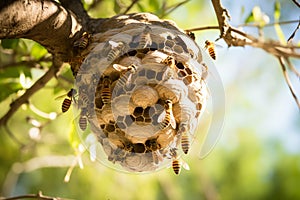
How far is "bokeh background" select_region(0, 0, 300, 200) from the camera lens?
4.51ft

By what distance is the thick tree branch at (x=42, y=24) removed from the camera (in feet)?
2.65

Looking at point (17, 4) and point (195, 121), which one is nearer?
Result: point (17, 4)

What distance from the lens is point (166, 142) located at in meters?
0.93

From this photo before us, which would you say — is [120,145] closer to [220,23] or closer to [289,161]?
[220,23]

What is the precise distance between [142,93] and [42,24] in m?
0.18

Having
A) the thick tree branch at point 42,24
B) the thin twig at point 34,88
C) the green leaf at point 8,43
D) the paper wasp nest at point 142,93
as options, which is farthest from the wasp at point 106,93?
the green leaf at point 8,43

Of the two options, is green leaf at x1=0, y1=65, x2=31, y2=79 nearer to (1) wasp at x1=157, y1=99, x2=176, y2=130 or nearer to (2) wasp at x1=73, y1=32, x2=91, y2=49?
(2) wasp at x1=73, y1=32, x2=91, y2=49

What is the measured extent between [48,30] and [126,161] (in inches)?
9.2

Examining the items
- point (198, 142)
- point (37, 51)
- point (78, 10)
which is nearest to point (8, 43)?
point (37, 51)

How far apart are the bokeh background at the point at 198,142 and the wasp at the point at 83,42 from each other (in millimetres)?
247

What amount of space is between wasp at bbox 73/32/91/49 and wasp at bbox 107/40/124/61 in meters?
0.05

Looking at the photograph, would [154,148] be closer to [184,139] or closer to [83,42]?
[184,139]

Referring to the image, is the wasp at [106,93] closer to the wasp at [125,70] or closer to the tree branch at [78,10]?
the wasp at [125,70]

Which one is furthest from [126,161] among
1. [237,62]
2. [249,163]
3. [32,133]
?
[249,163]
